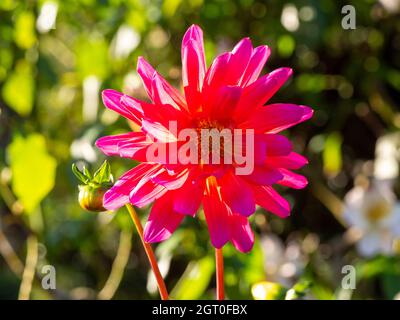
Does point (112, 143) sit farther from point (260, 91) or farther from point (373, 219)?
point (373, 219)

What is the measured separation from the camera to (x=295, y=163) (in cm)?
58

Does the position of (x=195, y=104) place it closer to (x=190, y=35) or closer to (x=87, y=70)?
(x=190, y=35)

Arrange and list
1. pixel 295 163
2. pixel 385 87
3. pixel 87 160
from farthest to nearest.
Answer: pixel 385 87, pixel 87 160, pixel 295 163

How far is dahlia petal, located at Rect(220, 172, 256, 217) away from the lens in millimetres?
534

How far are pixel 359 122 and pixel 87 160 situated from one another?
65 cm

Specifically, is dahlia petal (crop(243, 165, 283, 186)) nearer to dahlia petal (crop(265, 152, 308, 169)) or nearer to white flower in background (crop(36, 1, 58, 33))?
dahlia petal (crop(265, 152, 308, 169))

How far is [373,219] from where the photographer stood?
46.5 inches

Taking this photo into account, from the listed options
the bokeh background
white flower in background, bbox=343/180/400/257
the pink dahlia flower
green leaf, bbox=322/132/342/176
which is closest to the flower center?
the pink dahlia flower

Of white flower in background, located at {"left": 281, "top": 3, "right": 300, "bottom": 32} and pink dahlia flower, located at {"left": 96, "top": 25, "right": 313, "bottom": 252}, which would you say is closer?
pink dahlia flower, located at {"left": 96, "top": 25, "right": 313, "bottom": 252}

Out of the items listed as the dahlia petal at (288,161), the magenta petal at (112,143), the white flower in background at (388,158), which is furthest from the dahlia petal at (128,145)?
the white flower in background at (388,158)

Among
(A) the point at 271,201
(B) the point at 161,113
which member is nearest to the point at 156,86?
(B) the point at 161,113

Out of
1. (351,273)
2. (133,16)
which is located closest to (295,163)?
(351,273)

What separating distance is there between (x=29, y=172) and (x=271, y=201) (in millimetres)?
583

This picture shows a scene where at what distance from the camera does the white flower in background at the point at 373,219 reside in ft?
3.80
